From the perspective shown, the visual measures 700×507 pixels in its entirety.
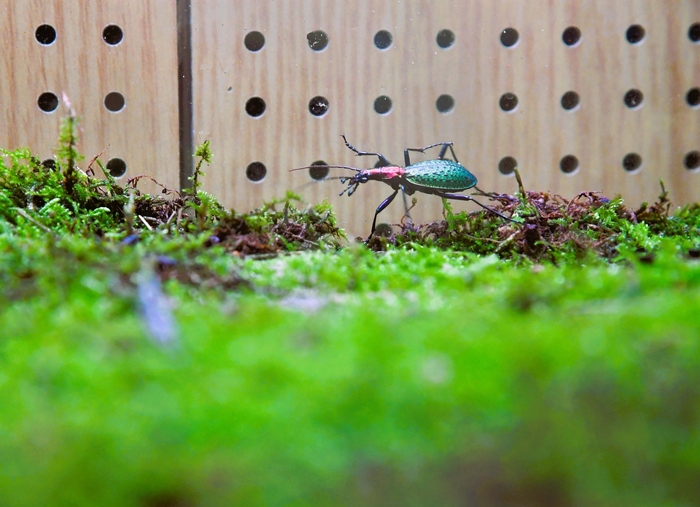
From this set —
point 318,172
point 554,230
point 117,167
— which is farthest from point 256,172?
point 554,230

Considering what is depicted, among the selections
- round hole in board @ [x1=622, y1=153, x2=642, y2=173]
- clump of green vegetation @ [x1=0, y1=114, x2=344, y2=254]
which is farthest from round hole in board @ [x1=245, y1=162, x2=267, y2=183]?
round hole in board @ [x1=622, y1=153, x2=642, y2=173]

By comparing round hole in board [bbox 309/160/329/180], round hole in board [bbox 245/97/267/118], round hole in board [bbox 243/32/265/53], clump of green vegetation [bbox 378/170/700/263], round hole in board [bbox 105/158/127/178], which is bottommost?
clump of green vegetation [bbox 378/170/700/263]

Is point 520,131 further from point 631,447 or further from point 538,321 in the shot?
point 631,447

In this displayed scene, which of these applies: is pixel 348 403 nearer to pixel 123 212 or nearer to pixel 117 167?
pixel 123 212

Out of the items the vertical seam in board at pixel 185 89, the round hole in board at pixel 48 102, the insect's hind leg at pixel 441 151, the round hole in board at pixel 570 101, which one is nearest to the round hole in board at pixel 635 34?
the round hole in board at pixel 570 101

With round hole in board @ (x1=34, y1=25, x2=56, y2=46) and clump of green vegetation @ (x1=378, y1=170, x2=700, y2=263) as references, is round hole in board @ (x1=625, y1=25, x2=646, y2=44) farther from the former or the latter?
round hole in board @ (x1=34, y1=25, x2=56, y2=46)
